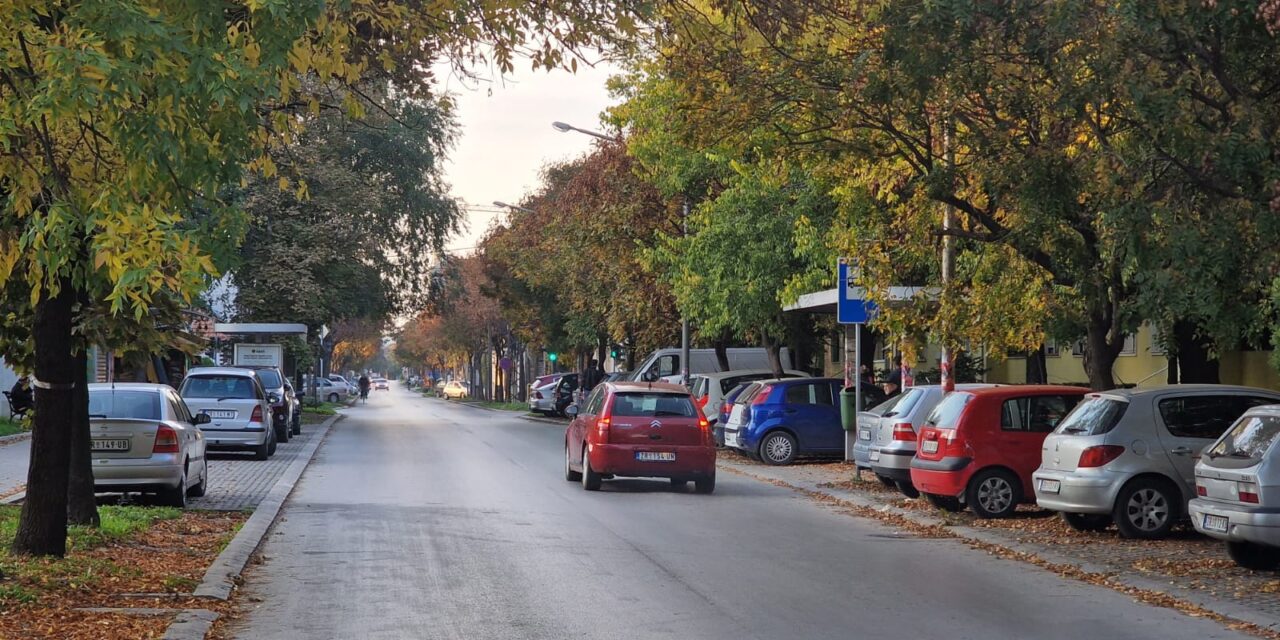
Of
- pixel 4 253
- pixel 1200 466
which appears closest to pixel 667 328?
pixel 1200 466

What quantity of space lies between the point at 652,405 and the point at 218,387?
11.0 m

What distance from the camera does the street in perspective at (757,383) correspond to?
30.4 feet

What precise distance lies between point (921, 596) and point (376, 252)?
44.1m

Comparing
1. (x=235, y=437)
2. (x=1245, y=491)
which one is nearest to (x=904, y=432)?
(x=1245, y=491)

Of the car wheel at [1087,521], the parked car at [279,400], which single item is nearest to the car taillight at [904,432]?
the car wheel at [1087,521]

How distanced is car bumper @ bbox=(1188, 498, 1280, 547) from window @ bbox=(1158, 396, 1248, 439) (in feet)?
9.49

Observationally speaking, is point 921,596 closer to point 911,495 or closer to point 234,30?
point 234,30

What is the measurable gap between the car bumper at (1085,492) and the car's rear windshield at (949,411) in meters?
2.37

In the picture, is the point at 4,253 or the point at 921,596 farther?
the point at 921,596

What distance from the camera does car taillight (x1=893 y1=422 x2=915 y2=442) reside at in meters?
19.9

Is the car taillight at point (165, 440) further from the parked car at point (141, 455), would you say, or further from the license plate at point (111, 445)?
the license plate at point (111, 445)

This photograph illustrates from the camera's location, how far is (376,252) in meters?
53.9

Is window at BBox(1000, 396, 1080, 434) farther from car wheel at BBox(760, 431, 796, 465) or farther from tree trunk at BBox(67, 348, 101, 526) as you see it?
car wheel at BBox(760, 431, 796, 465)

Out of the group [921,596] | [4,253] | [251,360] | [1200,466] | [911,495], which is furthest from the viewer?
[251,360]
